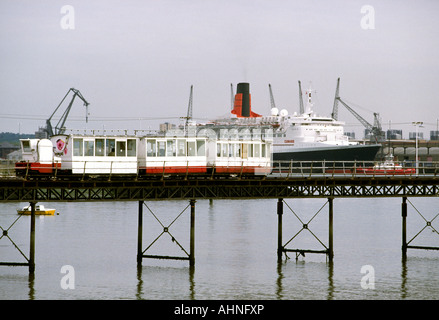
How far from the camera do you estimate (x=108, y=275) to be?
51.5 metres

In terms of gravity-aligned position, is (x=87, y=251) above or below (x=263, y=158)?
below

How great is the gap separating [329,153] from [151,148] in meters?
132

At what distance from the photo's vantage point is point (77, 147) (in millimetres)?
52344

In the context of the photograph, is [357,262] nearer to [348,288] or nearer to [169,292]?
[348,288]

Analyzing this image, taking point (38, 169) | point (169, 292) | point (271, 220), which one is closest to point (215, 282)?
point (169, 292)

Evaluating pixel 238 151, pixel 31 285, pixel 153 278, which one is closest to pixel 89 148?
pixel 153 278

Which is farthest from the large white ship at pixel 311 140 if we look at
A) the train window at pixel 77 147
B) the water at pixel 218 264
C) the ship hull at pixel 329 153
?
the train window at pixel 77 147

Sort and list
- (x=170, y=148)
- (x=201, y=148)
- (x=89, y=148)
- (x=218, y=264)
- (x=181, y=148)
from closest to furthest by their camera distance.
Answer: (x=89, y=148) → (x=170, y=148) → (x=181, y=148) → (x=201, y=148) → (x=218, y=264)

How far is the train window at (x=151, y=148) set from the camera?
55156 millimetres

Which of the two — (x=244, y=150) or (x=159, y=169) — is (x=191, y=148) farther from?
(x=244, y=150)

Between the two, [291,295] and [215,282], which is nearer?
[291,295]
